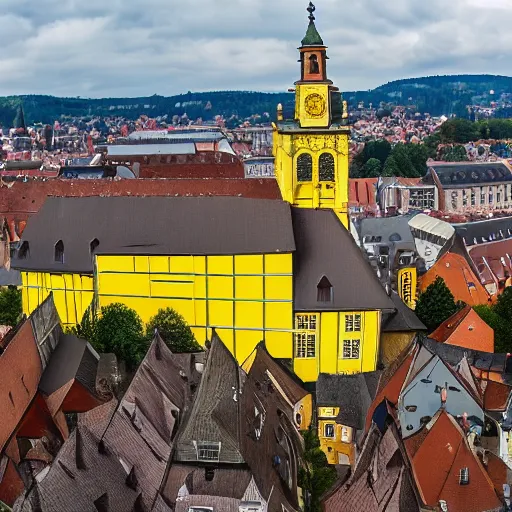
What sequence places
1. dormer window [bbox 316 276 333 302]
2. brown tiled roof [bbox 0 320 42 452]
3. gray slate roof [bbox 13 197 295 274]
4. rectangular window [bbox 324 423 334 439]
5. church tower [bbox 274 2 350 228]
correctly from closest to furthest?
brown tiled roof [bbox 0 320 42 452]
rectangular window [bbox 324 423 334 439]
dormer window [bbox 316 276 333 302]
gray slate roof [bbox 13 197 295 274]
church tower [bbox 274 2 350 228]

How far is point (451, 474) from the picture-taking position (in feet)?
99.4

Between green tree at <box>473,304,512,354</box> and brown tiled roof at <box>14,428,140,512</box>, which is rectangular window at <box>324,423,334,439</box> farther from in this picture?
green tree at <box>473,304,512,354</box>

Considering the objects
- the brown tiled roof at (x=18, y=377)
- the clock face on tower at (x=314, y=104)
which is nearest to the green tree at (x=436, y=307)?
the clock face on tower at (x=314, y=104)

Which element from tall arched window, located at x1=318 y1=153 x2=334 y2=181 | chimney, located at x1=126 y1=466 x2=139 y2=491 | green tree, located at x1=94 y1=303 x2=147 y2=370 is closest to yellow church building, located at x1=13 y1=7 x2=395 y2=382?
green tree, located at x1=94 y1=303 x2=147 y2=370

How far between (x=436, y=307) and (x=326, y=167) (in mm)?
12143

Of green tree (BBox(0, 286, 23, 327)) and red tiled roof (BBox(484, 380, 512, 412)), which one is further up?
green tree (BBox(0, 286, 23, 327))

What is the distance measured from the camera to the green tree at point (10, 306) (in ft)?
173

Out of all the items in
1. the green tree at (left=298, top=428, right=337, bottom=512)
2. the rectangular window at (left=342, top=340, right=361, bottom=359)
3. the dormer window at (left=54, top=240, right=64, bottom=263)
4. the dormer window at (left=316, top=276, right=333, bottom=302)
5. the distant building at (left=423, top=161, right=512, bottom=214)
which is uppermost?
the distant building at (left=423, top=161, right=512, bottom=214)

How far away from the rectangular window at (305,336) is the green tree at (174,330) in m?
5.27

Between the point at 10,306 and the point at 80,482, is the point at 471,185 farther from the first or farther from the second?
the point at 80,482

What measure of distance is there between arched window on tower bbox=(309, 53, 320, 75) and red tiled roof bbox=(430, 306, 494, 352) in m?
17.9

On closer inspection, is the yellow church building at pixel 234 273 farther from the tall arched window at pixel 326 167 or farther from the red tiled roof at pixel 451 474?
the red tiled roof at pixel 451 474

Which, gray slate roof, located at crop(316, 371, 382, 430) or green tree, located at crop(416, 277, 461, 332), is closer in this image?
gray slate roof, located at crop(316, 371, 382, 430)

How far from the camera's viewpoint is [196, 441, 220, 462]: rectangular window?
92.2 ft
